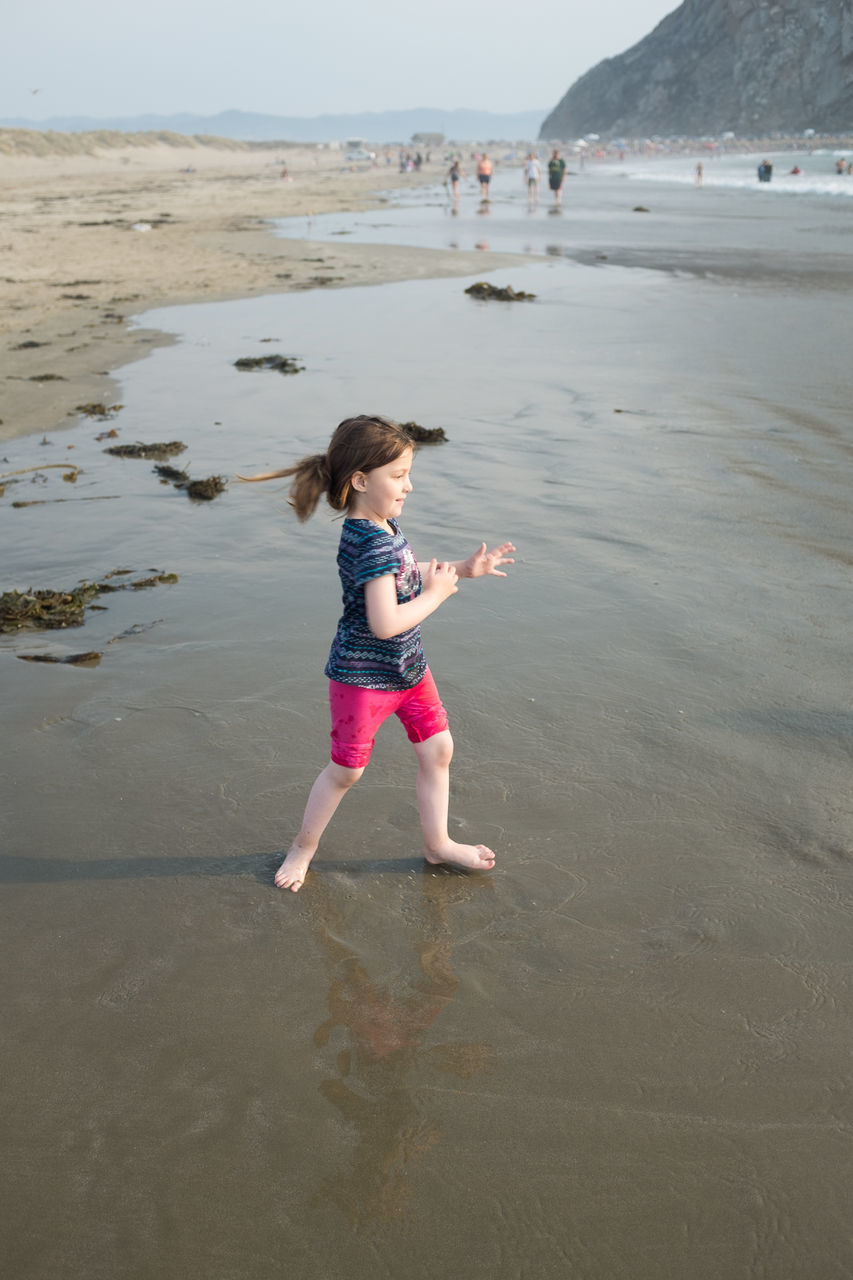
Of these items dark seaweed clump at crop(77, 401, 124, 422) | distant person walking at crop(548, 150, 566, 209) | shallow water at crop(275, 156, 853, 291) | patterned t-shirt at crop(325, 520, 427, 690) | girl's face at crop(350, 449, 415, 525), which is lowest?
dark seaweed clump at crop(77, 401, 124, 422)

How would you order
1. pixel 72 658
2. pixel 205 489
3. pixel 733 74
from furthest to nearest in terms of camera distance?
pixel 733 74 < pixel 205 489 < pixel 72 658

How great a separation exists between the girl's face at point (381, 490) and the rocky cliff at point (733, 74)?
131 m

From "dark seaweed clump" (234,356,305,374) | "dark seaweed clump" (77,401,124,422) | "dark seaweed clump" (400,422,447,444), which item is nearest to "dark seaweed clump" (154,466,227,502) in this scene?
"dark seaweed clump" (400,422,447,444)

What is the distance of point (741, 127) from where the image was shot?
5217 inches

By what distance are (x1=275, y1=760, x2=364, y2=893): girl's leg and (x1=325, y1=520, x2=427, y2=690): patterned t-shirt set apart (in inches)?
11.4

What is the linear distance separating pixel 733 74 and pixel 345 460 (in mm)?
161579

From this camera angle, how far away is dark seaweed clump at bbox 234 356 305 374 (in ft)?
34.1

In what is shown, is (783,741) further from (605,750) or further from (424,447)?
(424,447)

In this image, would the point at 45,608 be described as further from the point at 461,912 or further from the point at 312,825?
the point at 461,912

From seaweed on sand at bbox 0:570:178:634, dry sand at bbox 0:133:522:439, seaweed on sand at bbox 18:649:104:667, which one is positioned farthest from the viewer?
dry sand at bbox 0:133:522:439

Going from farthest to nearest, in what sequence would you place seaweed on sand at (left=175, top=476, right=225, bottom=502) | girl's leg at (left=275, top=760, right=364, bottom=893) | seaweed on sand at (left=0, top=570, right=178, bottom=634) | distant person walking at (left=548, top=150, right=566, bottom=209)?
distant person walking at (left=548, top=150, right=566, bottom=209), seaweed on sand at (left=175, top=476, right=225, bottom=502), seaweed on sand at (left=0, top=570, right=178, bottom=634), girl's leg at (left=275, top=760, right=364, bottom=893)

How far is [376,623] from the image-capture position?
2.89 meters

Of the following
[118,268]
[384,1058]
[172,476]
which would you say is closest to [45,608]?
[172,476]

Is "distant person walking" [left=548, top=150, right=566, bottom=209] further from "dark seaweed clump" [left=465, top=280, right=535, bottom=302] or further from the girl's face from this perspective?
the girl's face
